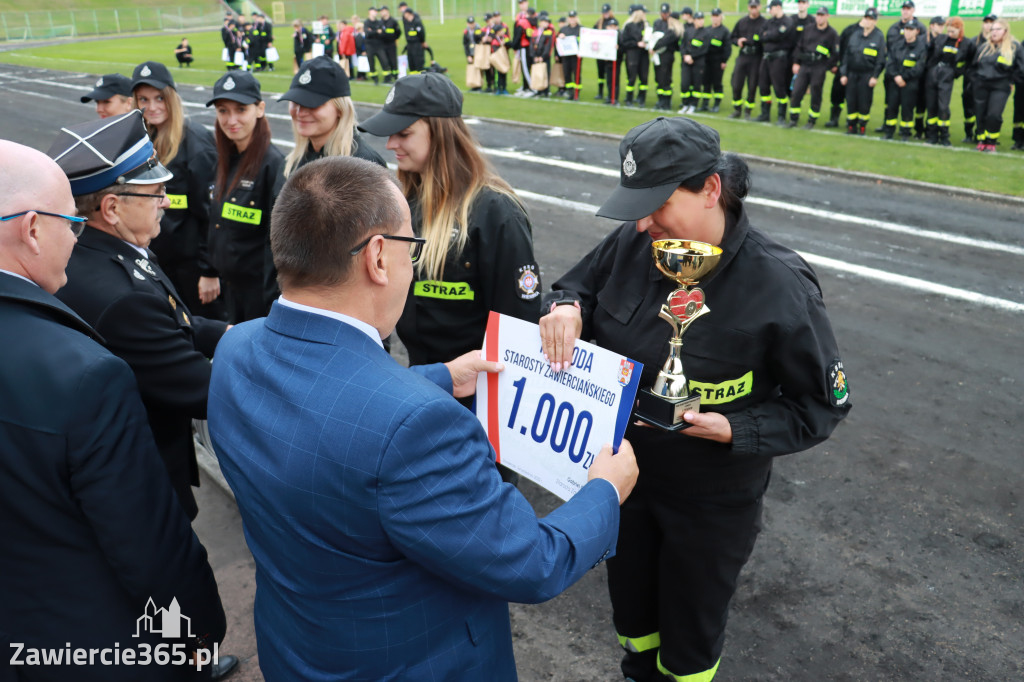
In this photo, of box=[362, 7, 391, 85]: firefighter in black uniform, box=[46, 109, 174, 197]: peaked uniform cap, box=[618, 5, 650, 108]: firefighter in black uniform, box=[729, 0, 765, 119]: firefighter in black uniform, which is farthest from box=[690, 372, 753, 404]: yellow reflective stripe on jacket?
box=[362, 7, 391, 85]: firefighter in black uniform

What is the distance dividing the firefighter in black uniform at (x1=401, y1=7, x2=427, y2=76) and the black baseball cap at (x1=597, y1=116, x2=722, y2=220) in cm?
2428

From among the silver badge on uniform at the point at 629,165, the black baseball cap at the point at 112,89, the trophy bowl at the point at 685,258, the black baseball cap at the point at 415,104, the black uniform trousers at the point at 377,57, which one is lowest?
the trophy bowl at the point at 685,258

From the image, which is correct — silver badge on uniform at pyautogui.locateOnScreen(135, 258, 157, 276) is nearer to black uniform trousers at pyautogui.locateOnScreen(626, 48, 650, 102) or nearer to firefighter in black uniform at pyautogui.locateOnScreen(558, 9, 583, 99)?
black uniform trousers at pyautogui.locateOnScreen(626, 48, 650, 102)

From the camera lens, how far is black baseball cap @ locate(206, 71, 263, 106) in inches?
202

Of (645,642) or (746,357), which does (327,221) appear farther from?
(645,642)

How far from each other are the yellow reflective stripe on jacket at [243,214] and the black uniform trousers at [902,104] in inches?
557

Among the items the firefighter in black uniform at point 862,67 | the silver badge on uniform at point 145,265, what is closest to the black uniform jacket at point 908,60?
the firefighter in black uniform at point 862,67

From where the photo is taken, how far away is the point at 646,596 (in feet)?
11.5

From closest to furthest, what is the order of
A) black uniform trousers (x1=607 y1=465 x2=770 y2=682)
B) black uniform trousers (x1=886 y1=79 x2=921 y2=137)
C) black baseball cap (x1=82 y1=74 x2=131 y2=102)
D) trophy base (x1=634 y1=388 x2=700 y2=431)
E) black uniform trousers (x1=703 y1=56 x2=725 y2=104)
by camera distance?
trophy base (x1=634 y1=388 x2=700 y2=431), black uniform trousers (x1=607 y1=465 x2=770 y2=682), black baseball cap (x1=82 y1=74 x2=131 y2=102), black uniform trousers (x1=886 y1=79 x2=921 y2=137), black uniform trousers (x1=703 y1=56 x2=725 y2=104)

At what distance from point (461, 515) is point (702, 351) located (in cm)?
135

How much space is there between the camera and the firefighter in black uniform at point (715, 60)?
1853 centimetres

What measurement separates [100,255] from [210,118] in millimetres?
18594

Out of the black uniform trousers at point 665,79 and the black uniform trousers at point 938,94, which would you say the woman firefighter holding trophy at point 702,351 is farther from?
the black uniform trousers at point 665,79

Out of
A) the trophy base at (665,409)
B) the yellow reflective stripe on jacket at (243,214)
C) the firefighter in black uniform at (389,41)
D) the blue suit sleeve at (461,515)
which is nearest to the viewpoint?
the blue suit sleeve at (461,515)
